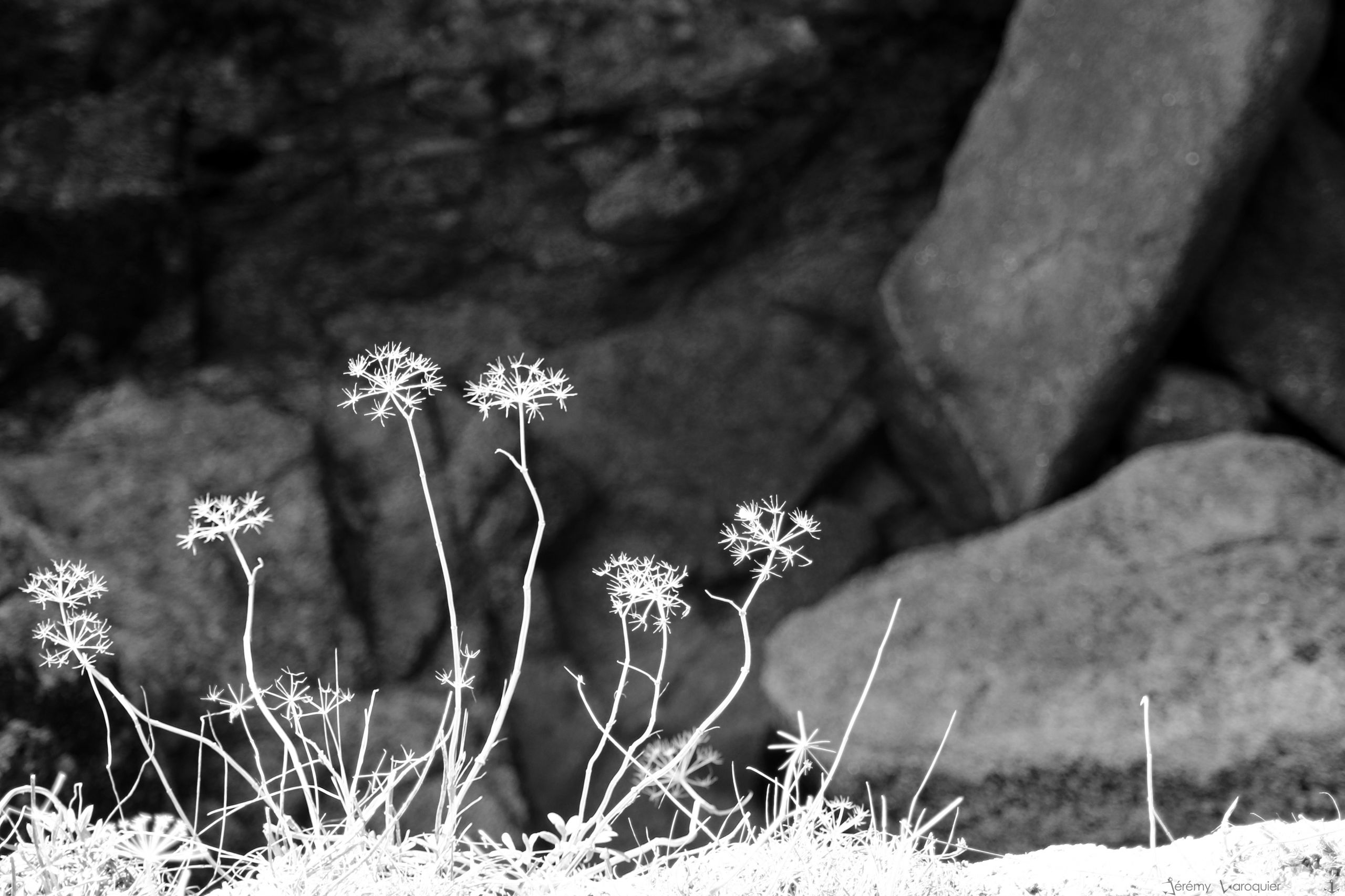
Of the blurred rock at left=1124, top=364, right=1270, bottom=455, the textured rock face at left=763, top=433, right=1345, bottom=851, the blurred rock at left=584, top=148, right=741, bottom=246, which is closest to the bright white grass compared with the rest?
the textured rock face at left=763, top=433, right=1345, bottom=851

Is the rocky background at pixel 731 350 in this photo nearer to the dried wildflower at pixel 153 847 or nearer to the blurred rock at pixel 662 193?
the blurred rock at pixel 662 193

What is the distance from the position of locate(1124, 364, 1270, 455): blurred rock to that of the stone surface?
79 mm

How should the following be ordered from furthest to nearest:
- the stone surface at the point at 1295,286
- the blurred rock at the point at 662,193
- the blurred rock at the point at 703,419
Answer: the blurred rock at the point at 703,419, the blurred rock at the point at 662,193, the stone surface at the point at 1295,286

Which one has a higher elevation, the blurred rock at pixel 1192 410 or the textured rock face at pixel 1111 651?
the blurred rock at pixel 1192 410

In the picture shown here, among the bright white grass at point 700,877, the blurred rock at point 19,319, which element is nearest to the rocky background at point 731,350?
the blurred rock at point 19,319

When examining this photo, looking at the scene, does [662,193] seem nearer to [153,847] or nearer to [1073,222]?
[1073,222]

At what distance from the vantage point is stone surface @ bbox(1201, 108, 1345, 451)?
8.79 ft

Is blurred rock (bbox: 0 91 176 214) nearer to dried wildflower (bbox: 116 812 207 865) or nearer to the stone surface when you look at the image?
dried wildflower (bbox: 116 812 207 865)

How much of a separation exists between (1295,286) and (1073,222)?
1.66 ft

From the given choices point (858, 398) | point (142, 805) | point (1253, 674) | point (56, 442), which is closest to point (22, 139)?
point (56, 442)

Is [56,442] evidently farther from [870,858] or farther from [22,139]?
[870,858]

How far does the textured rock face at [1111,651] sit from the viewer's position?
2.03 metres

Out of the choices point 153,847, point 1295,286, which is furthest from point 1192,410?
point 153,847

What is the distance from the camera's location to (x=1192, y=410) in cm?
278
